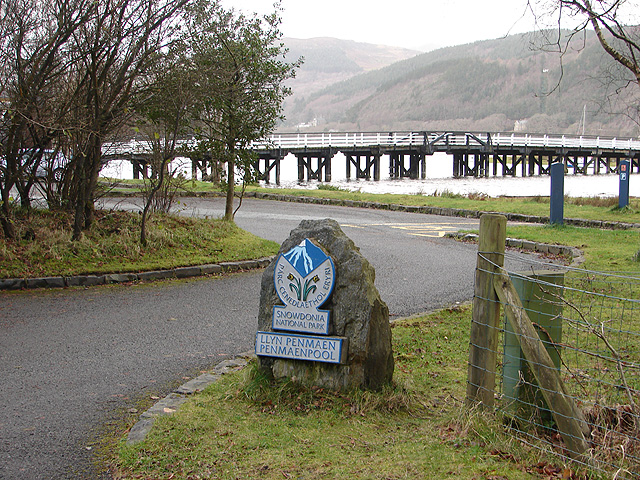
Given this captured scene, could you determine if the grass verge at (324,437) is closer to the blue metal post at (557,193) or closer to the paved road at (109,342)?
the paved road at (109,342)

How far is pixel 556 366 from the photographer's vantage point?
4.25 metres

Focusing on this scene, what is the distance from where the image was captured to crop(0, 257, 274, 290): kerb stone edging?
9625 mm

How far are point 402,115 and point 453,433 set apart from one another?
528 ft

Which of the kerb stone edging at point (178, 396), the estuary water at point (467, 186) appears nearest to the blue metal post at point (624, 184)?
the estuary water at point (467, 186)

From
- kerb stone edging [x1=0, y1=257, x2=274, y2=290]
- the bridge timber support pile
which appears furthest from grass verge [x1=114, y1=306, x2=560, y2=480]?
the bridge timber support pile

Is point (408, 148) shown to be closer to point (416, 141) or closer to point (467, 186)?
point (416, 141)

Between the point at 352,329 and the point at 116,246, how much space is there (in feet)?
24.2

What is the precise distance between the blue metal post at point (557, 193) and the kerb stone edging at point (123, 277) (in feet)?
26.8

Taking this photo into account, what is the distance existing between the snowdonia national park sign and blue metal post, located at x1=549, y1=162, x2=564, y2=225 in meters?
12.3

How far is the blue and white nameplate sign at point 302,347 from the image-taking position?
481 centimetres

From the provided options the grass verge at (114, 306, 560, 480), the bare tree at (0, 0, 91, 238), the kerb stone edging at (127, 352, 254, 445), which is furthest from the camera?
the bare tree at (0, 0, 91, 238)

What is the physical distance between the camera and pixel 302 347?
4.93 metres

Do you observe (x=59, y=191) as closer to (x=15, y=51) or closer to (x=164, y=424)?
(x=15, y=51)

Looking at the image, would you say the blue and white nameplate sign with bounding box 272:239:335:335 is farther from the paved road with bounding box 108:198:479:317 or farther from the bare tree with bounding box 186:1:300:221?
the bare tree with bounding box 186:1:300:221
